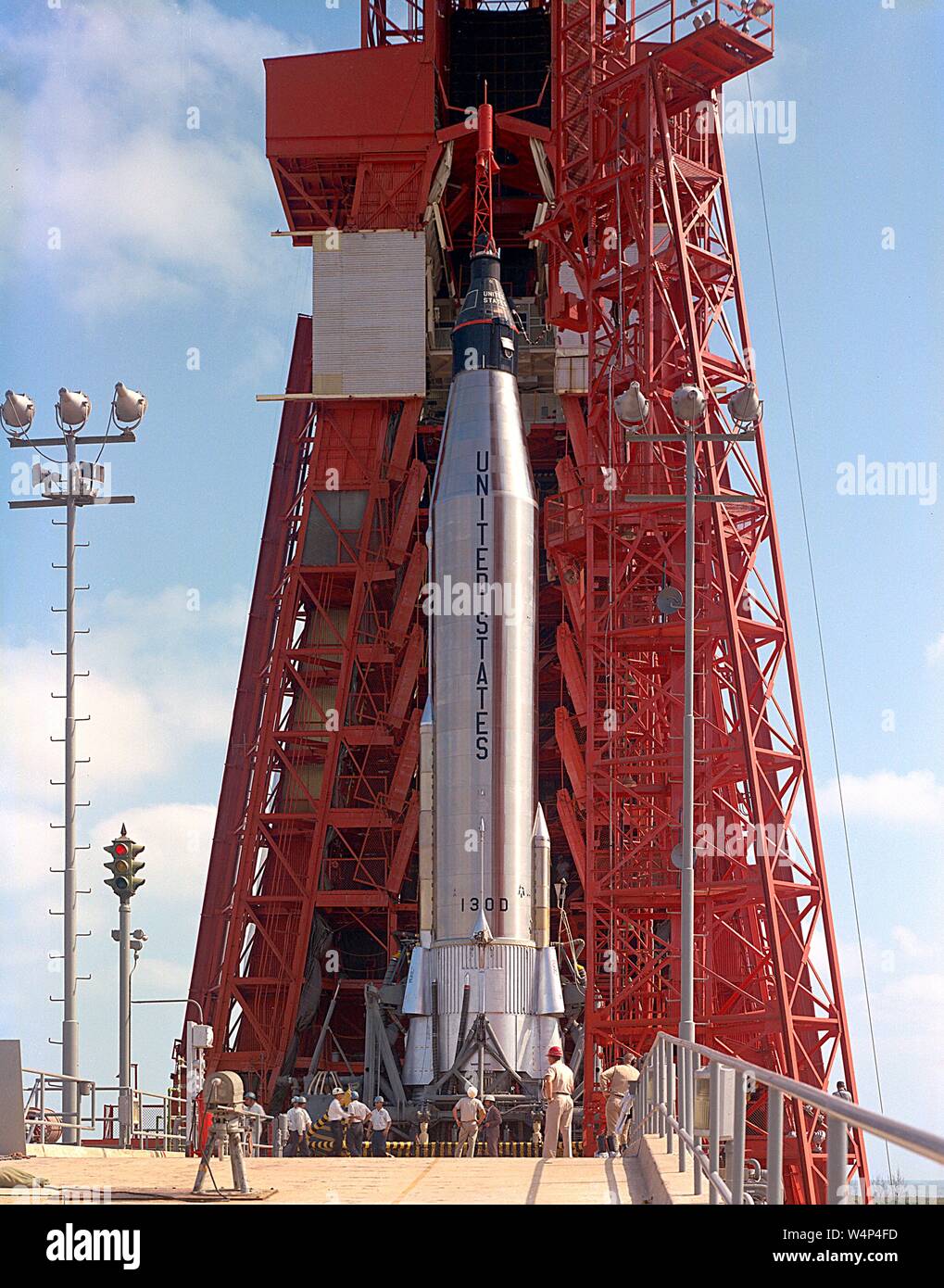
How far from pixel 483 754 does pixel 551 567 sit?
1060 cm

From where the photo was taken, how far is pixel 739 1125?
1324 centimetres

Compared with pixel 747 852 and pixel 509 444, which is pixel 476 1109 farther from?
pixel 509 444

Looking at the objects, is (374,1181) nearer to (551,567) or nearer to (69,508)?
(69,508)

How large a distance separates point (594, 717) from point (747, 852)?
4.82 m

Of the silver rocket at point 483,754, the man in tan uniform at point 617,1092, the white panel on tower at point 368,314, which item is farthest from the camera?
the white panel on tower at point 368,314

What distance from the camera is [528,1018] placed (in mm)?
44094

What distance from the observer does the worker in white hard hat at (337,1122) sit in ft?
135

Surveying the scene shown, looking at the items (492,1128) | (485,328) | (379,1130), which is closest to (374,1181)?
(379,1130)

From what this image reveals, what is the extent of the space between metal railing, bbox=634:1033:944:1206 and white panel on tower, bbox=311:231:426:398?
37.1 metres

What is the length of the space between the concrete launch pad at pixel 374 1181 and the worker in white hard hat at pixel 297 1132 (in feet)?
47.3

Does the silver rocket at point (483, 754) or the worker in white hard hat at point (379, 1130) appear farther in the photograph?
the silver rocket at point (483, 754)

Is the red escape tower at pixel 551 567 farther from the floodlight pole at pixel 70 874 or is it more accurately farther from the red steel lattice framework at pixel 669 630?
the floodlight pole at pixel 70 874

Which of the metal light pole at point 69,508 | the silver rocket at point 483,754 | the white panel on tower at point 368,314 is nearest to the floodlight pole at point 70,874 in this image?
the metal light pole at point 69,508
